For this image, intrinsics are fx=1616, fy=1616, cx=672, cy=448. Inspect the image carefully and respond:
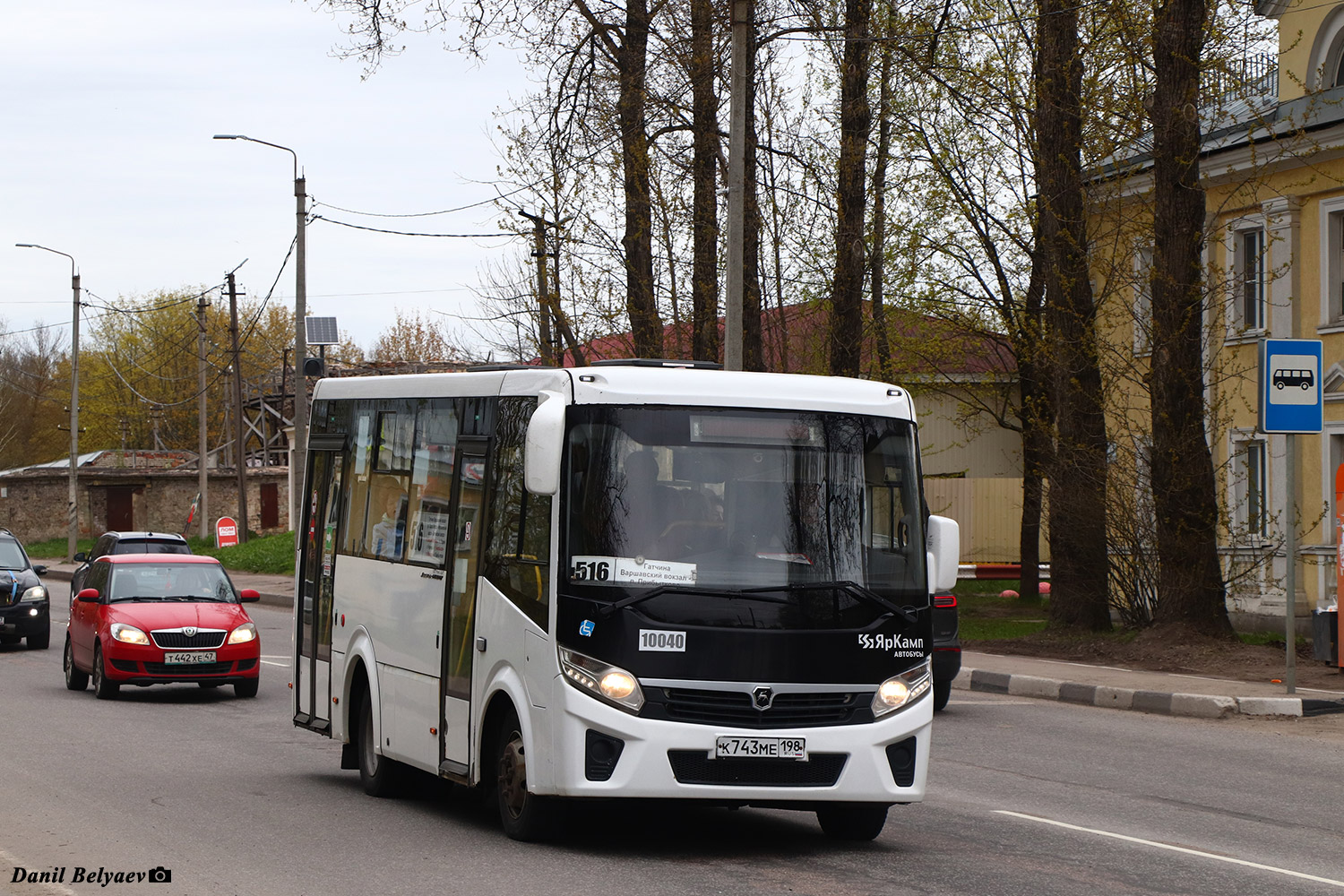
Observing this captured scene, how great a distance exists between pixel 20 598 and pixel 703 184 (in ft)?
41.4

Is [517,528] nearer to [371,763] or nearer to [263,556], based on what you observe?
[371,763]

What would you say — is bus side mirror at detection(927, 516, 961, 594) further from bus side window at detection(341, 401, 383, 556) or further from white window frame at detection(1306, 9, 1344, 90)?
white window frame at detection(1306, 9, 1344, 90)

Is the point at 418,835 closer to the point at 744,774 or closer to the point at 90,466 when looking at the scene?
the point at 744,774

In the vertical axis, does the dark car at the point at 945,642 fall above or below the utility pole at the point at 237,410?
below

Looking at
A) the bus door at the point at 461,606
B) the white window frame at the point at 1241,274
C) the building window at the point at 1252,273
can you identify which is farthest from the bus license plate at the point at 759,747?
the building window at the point at 1252,273

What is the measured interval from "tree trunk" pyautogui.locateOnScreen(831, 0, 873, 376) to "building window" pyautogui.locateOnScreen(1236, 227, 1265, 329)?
714cm

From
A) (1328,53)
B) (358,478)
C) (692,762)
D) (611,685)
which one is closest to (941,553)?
(692,762)

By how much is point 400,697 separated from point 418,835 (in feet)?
4.51

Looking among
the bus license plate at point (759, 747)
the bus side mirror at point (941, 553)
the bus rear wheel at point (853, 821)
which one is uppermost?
the bus side mirror at point (941, 553)

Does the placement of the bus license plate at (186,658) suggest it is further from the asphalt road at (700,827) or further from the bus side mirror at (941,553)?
the bus side mirror at (941,553)

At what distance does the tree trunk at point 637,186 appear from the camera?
27.6 metres

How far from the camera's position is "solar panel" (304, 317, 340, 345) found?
42906 mm

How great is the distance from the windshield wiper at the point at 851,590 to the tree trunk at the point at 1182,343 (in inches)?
505

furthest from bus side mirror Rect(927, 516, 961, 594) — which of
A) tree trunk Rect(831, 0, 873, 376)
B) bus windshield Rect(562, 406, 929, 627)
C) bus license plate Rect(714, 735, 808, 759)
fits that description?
tree trunk Rect(831, 0, 873, 376)
